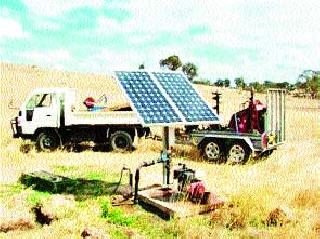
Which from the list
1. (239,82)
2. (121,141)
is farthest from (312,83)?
(121,141)

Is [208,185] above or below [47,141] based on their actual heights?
below

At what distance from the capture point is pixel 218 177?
554 inches

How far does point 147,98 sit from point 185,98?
1.12 metres

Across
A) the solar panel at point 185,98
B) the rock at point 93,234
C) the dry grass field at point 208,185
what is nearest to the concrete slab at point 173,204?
Answer: the dry grass field at point 208,185

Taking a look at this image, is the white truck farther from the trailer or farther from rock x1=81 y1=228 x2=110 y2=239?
rock x1=81 y1=228 x2=110 y2=239

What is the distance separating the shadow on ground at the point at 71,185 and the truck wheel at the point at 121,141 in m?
5.74

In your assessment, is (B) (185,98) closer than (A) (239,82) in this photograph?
Yes

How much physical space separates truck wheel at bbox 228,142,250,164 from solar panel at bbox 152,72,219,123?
13.2 ft

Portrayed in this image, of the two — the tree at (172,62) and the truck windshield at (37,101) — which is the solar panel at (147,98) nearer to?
the truck windshield at (37,101)

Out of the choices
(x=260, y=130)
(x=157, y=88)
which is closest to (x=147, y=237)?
(x=157, y=88)

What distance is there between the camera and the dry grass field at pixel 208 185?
9.14 metres

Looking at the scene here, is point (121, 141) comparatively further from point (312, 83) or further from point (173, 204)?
point (312, 83)

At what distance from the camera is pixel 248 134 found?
53.9ft

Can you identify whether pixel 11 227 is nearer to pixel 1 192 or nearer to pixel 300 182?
pixel 1 192
